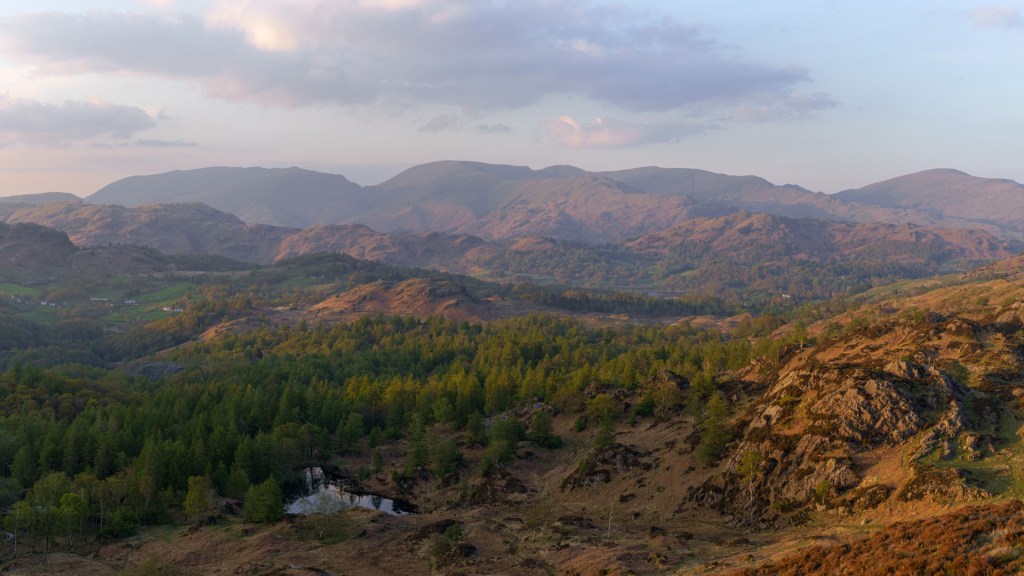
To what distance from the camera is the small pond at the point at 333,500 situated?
10600 cm

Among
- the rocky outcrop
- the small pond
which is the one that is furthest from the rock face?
the small pond

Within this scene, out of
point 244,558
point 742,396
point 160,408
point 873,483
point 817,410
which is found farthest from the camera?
point 160,408

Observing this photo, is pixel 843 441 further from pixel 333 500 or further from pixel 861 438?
pixel 333 500

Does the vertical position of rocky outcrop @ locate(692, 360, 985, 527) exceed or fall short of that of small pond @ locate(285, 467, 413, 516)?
it exceeds it

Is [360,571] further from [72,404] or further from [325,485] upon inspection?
[72,404]

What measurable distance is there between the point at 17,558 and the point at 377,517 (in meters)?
40.5

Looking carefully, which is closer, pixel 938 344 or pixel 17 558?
pixel 17 558

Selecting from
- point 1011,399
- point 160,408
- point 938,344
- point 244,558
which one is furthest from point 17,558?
point 938,344

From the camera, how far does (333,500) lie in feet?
363

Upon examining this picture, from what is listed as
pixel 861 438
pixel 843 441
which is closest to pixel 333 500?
pixel 843 441

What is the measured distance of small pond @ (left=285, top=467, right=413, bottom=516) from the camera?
4173 inches

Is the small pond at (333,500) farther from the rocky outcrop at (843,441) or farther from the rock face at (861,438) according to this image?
the rock face at (861,438)

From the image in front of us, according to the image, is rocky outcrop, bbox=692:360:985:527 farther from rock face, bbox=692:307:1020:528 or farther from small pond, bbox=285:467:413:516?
small pond, bbox=285:467:413:516

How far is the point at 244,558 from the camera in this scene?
3120 inches
